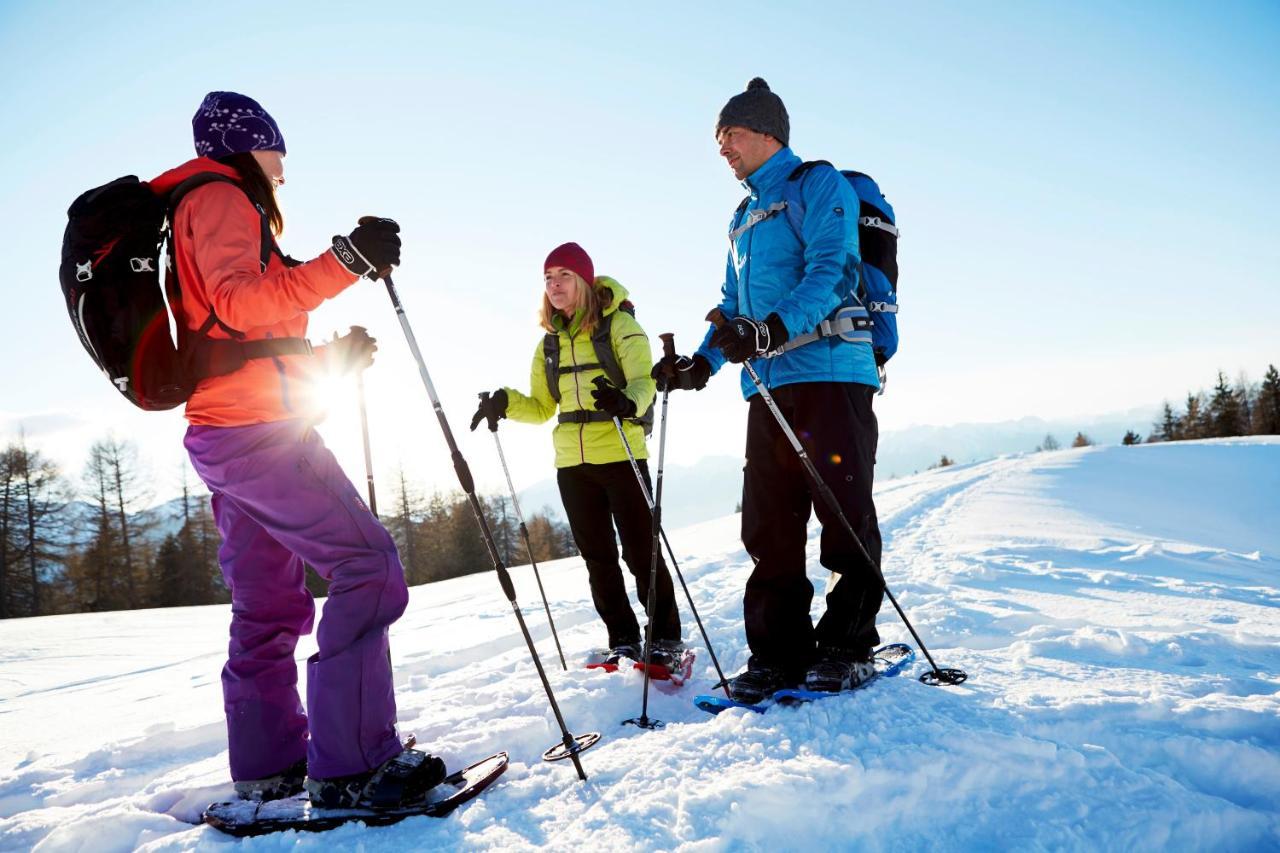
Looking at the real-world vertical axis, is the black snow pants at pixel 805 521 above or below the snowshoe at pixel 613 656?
above

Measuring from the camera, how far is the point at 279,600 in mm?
2695

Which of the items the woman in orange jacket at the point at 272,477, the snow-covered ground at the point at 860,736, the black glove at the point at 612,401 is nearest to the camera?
the snow-covered ground at the point at 860,736

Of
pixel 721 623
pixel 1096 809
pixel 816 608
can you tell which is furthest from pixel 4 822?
pixel 816 608

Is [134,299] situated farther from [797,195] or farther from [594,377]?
[797,195]

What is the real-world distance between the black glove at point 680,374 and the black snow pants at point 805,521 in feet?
1.01

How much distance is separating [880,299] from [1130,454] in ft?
59.0

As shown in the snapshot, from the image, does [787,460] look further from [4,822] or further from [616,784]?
[4,822]

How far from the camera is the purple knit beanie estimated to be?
2.54 meters

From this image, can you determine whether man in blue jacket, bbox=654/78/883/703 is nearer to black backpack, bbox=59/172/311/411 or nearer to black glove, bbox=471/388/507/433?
black glove, bbox=471/388/507/433

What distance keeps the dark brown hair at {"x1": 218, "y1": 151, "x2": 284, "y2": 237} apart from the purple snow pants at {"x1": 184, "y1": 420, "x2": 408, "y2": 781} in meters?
0.88

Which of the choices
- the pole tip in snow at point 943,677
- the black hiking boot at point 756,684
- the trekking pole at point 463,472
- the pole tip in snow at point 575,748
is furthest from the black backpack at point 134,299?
the pole tip in snow at point 943,677

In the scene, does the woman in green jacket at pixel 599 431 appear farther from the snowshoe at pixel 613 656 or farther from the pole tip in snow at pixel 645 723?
the pole tip in snow at pixel 645 723

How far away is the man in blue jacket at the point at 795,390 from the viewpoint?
9.71ft

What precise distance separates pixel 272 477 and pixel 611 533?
2.32m
